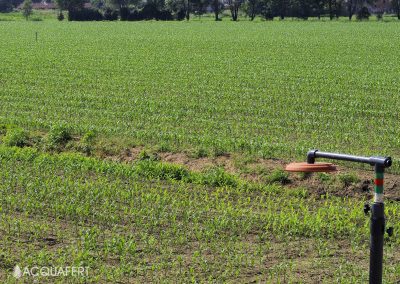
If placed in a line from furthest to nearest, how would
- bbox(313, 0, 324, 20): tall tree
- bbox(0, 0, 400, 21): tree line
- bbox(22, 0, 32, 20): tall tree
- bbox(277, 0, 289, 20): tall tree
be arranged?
bbox(22, 0, 32, 20): tall tree
bbox(313, 0, 324, 20): tall tree
bbox(277, 0, 289, 20): tall tree
bbox(0, 0, 400, 21): tree line

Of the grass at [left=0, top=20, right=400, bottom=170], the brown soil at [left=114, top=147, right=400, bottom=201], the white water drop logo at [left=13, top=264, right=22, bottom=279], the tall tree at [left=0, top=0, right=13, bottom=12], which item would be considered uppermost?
the tall tree at [left=0, top=0, right=13, bottom=12]

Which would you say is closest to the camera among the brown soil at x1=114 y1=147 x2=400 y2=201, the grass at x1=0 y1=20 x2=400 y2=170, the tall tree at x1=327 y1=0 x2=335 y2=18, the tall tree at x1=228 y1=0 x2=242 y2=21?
the brown soil at x1=114 y1=147 x2=400 y2=201

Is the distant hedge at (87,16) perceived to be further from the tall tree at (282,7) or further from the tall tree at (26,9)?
the tall tree at (282,7)

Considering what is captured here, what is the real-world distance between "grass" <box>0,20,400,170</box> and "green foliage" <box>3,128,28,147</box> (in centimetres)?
121

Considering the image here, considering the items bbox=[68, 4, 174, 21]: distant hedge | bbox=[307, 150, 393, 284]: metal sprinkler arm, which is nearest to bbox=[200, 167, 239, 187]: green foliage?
bbox=[307, 150, 393, 284]: metal sprinkler arm

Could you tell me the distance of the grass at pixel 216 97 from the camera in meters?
16.1

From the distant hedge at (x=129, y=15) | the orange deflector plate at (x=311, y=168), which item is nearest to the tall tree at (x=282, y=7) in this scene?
the distant hedge at (x=129, y=15)

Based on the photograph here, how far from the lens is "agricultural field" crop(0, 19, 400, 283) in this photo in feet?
29.3

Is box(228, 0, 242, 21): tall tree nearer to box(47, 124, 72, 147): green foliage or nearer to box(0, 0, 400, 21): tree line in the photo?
box(0, 0, 400, 21): tree line

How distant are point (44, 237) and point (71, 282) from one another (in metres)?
1.52

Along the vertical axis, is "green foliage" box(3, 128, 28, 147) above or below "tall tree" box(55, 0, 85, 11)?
below

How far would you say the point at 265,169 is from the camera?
43.7 ft

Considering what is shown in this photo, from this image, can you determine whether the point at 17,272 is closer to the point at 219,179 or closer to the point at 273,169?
the point at 219,179

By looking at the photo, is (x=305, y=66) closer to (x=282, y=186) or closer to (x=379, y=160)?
(x=282, y=186)
